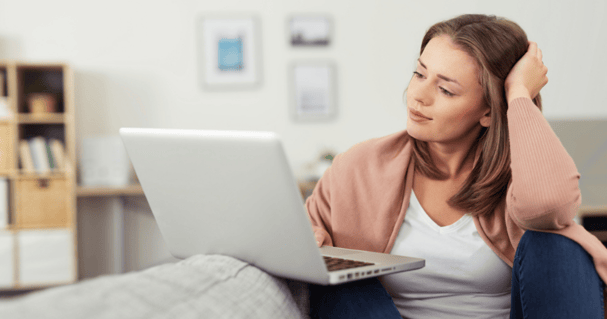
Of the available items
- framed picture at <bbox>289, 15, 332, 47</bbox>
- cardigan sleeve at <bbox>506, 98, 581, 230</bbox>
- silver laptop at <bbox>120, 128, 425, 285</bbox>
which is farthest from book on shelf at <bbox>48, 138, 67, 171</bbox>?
cardigan sleeve at <bbox>506, 98, 581, 230</bbox>

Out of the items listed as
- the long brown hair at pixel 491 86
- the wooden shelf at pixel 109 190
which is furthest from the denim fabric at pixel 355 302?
the wooden shelf at pixel 109 190

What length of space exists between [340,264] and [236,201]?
8.1 inches

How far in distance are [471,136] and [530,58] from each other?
209 millimetres

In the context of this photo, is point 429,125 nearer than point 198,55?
Yes

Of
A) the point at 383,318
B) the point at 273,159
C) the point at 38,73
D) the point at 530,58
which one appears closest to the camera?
the point at 273,159

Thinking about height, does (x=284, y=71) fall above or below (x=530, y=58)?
above

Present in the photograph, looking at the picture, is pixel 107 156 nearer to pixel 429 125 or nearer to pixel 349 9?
pixel 349 9

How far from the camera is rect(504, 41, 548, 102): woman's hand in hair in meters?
0.95

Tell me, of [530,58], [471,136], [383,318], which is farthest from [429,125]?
[383,318]

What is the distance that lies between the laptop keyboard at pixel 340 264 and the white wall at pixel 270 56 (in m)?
2.44

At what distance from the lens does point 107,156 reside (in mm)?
2844

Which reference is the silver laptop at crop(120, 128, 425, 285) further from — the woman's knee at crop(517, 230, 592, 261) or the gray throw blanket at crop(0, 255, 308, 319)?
the woman's knee at crop(517, 230, 592, 261)

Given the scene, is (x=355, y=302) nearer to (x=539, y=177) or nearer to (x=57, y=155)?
(x=539, y=177)

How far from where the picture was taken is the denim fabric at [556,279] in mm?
732
